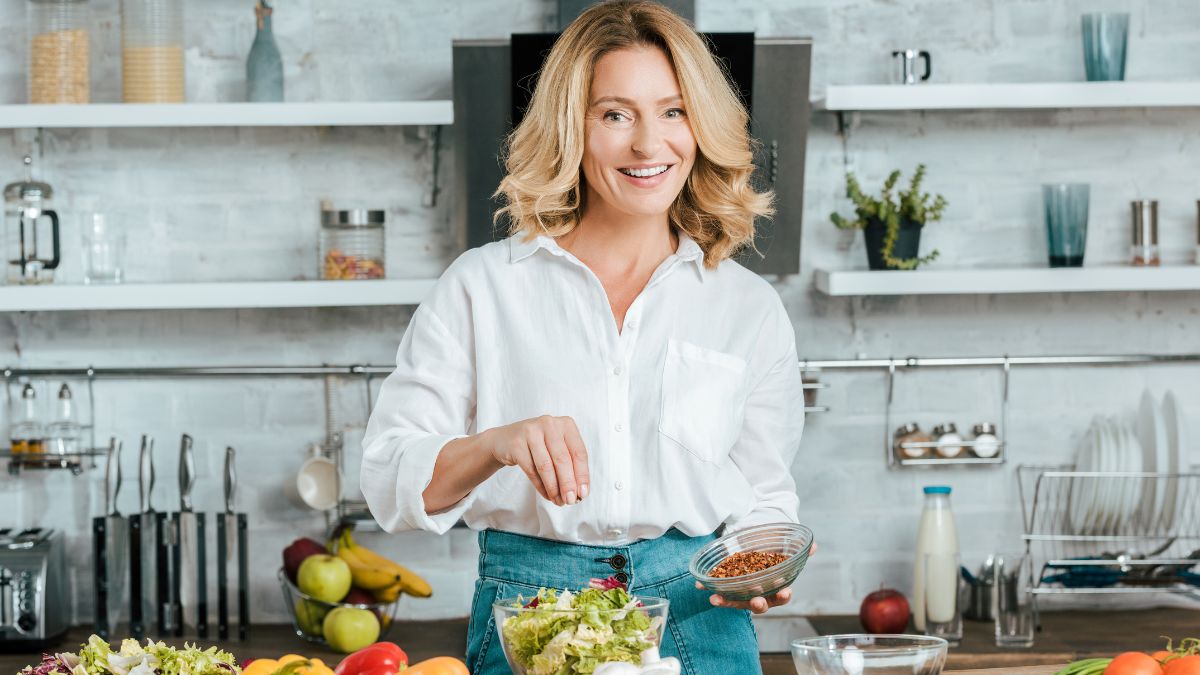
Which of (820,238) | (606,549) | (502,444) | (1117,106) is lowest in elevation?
(606,549)

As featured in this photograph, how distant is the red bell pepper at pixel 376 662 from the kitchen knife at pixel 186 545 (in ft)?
4.61

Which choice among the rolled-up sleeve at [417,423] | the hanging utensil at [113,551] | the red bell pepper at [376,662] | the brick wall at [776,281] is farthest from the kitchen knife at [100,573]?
the red bell pepper at [376,662]

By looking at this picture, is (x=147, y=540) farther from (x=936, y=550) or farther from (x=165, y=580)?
(x=936, y=550)

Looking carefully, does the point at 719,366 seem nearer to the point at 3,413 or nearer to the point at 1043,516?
the point at 1043,516

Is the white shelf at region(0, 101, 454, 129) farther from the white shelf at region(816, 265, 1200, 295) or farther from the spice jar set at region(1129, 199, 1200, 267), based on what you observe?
the spice jar set at region(1129, 199, 1200, 267)

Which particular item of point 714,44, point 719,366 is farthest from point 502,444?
point 714,44

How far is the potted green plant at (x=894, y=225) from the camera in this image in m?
2.63

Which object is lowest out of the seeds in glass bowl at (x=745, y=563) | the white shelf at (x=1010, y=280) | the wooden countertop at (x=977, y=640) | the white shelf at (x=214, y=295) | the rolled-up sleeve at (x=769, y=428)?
the wooden countertop at (x=977, y=640)

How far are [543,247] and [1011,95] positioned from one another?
1388 mm

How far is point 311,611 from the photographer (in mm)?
2488

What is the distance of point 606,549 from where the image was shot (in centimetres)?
146

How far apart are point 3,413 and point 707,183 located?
1829mm

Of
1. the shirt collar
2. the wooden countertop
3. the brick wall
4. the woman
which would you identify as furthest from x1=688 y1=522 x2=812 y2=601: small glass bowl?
the brick wall

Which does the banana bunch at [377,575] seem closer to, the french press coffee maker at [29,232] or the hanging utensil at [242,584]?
the hanging utensil at [242,584]
